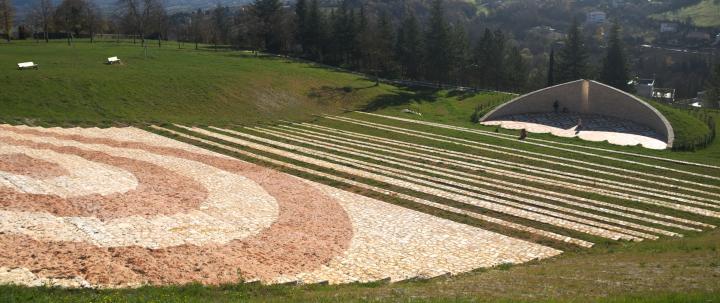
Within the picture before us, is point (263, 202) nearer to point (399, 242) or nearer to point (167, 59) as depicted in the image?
point (399, 242)

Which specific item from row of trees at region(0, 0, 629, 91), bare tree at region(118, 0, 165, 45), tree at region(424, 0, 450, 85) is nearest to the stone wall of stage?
row of trees at region(0, 0, 629, 91)

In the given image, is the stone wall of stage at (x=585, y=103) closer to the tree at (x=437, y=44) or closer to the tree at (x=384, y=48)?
the tree at (x=437, y=44)

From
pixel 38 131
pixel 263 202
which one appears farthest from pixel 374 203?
pixel 38 131

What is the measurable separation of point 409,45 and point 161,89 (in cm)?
4057

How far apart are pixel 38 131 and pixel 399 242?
25983 mm

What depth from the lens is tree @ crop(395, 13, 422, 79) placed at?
80.9 metres

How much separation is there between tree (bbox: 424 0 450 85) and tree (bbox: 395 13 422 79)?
73.0 inches

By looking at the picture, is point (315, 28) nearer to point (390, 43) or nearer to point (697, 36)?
point (390, 43)

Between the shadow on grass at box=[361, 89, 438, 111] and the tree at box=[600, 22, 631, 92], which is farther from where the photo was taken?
the tree at box=[600, 22, 631, 92]

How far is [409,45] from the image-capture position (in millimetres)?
81375

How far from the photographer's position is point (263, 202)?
82.7 ft

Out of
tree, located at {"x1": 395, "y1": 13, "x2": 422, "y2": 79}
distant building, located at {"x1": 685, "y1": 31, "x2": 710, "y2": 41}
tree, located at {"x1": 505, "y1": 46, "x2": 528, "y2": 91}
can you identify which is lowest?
tree, located at {"x1": 505, "y1": 46, "x2": 528, "y2": 91}

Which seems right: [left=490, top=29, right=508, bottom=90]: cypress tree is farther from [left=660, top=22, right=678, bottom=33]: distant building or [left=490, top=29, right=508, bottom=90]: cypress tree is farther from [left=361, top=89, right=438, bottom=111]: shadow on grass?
[left=660, top=22, right=678, bottom=33]: distant building

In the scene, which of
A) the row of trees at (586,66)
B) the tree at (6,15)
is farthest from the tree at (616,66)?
the tree at (6,15)
